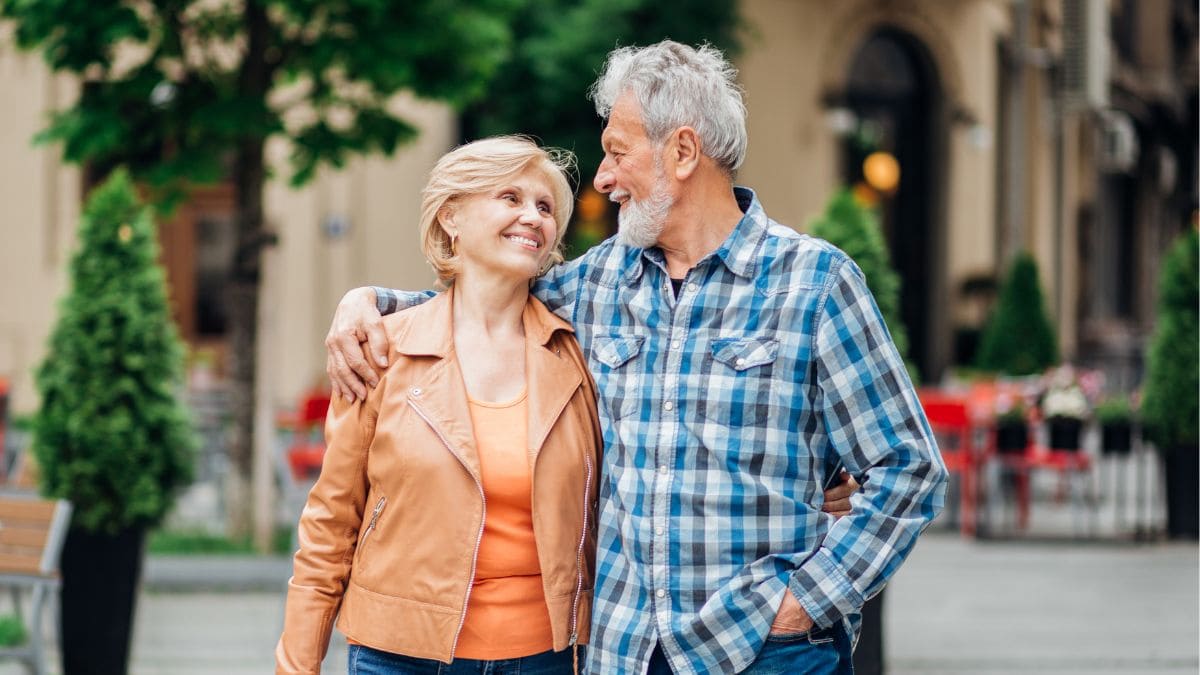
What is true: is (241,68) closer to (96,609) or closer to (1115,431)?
(96,609)

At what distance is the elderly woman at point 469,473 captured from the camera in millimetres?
2973

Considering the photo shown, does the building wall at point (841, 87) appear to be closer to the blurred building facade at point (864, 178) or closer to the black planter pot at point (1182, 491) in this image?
the blurred building facade at point (864, 178)

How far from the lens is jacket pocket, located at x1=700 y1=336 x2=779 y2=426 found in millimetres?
2805

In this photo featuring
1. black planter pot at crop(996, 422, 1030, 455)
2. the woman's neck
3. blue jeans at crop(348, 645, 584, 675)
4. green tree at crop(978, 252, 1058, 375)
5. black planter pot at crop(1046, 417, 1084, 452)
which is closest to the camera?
blue jeans at crop(348, 645, 584, 675)

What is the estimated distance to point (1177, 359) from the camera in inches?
426

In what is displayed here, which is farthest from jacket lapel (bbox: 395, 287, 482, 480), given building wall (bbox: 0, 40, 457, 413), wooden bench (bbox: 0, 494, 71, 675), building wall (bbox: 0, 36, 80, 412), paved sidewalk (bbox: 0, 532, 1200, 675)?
building wall (bbox: 0, 36, 80, 412)

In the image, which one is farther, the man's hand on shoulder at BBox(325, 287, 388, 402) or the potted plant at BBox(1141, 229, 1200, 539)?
the potted plant at BBox(1141, 229, 1200, 539)

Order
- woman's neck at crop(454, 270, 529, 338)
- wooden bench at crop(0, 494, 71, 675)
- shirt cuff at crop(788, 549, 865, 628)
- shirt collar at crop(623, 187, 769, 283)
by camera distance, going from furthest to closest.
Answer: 1. wooden bench at crop(0, 494, 71, 675)
2. woman's neck at crop(454, 270, 529, 338)
3. shirt collar at crop(623, 187, 769, 283)
4. shirt cuff at crop(788, 549, 865, 628)

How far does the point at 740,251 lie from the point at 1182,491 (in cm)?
887

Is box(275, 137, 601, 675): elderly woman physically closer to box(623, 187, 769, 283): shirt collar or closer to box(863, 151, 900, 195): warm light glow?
box(623, 187, 769, 283): shirt collar

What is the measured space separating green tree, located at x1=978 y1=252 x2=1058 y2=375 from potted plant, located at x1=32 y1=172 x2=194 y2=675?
9.88 m

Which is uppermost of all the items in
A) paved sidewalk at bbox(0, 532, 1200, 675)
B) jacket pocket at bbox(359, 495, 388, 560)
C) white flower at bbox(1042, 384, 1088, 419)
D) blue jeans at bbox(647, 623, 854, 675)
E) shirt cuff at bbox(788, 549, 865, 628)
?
white flower at bbox(1042, 384, 1088, 419)

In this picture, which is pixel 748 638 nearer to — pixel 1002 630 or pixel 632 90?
pixel 632 90

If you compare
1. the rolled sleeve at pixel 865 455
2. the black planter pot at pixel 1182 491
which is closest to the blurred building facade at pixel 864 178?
the black planter pot at pixel 1182 491
